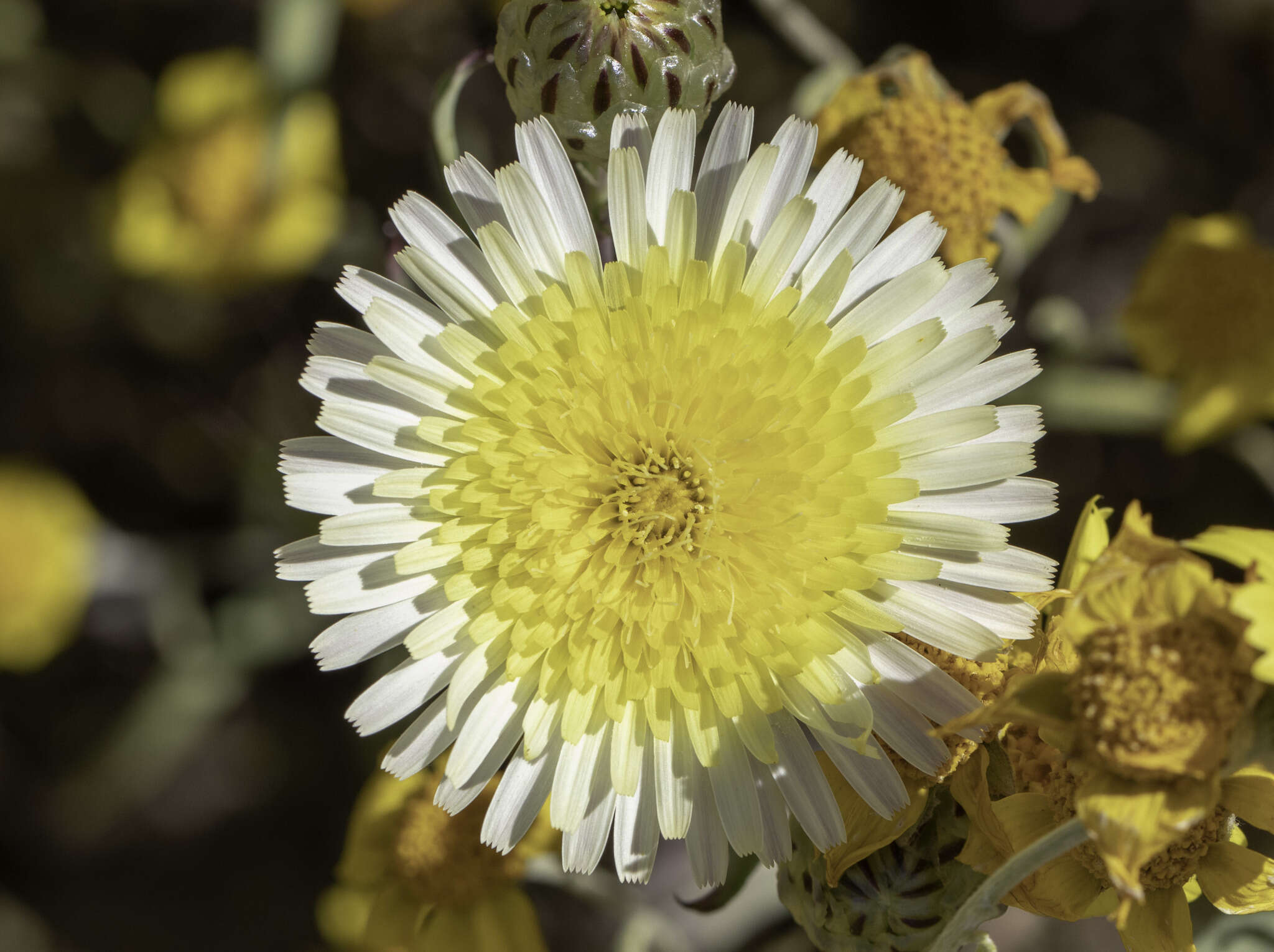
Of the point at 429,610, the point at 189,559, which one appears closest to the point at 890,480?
the point at 429,610

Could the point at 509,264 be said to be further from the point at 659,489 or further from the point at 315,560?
the point at 315,560

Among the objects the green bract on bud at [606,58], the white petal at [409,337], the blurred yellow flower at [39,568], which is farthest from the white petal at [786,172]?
the blurred yellow flower at [39,568]

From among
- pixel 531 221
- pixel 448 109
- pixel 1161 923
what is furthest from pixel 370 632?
pixel 1161 923

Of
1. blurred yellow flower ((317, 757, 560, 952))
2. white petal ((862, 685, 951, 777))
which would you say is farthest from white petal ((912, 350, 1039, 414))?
blurred yellow flower ((317, 757, 560, 952))

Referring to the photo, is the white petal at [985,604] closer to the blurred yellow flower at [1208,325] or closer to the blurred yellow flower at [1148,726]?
the blurred yellow flower at [1148,726]

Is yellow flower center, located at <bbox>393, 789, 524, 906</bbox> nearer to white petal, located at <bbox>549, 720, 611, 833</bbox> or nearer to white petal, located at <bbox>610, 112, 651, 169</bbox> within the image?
white petal, located at <bbox>549, 720, 611, 833</bbox>

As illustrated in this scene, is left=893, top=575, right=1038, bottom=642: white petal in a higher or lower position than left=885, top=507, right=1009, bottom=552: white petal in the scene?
lower
